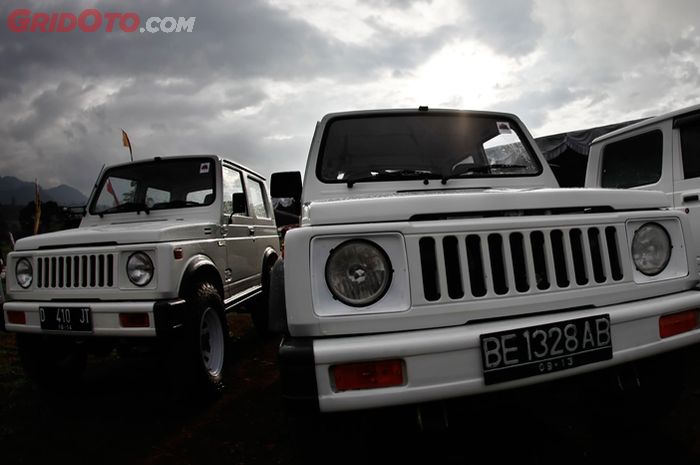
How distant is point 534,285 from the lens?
4.74ft

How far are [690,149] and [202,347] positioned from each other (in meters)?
4.41

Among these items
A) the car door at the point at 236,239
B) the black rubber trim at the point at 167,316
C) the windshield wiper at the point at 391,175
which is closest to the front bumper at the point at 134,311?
the black rubber trim at the point at 167,316

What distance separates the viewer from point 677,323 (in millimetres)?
1556

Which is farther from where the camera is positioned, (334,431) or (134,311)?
(134,311)

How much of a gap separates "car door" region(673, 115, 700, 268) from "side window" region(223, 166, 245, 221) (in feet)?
13.3

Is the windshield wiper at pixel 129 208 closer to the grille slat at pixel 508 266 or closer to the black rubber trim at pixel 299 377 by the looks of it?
the black rubber trim at pixel 299 377

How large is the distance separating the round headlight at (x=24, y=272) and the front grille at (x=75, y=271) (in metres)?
0.10

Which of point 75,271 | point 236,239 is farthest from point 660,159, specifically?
point 75,271

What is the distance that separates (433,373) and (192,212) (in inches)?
118

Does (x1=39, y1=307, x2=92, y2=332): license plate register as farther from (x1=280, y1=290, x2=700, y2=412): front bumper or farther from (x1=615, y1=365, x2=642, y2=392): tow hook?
(x1=615, y1=365, x2=642, y2=392): tow hook

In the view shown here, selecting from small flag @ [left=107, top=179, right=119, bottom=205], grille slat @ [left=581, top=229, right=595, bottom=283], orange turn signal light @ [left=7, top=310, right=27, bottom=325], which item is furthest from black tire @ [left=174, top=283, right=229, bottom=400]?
grille slat @ [left=581, top=229, right=595, bottom=283]

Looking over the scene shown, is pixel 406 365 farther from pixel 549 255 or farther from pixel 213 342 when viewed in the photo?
pixel 213 342

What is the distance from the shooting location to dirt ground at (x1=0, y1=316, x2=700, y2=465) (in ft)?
5.85

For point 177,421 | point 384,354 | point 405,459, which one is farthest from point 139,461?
point 384,354
